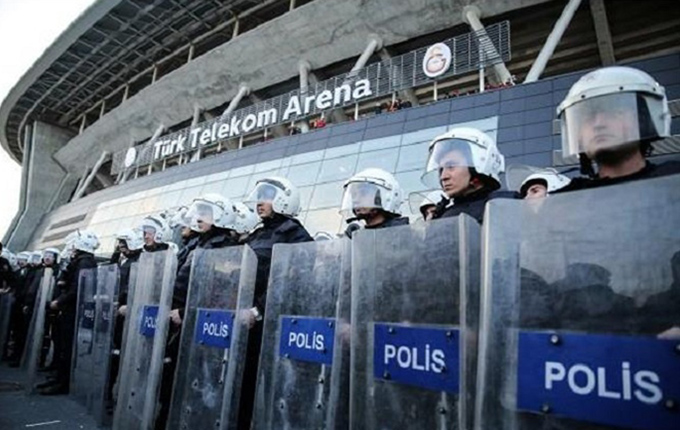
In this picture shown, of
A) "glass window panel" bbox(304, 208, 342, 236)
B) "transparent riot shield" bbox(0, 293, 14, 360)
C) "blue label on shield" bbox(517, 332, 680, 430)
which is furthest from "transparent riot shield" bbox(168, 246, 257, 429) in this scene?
"glass window panel" bbox(304, 208, 342, 236)

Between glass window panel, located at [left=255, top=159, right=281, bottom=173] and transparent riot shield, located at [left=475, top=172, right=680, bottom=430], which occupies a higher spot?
glass window panel, located at [left=255, top=159, right=281, bottom=173]

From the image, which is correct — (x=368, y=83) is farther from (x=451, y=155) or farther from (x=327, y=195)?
(x=451, y=155)

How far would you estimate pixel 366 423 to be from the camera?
1.47 meters

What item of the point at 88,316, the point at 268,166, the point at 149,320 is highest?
the point at 268,166

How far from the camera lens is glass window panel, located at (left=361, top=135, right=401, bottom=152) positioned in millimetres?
12055

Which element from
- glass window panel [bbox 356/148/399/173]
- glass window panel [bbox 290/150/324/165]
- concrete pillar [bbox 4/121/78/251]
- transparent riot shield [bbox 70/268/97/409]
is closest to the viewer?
transparent riot shield [bbox 70/268/97/409]

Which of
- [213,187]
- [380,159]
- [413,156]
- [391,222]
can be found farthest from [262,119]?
[391,222]

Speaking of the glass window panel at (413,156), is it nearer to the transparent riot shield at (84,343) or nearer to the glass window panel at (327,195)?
the glass window panel at (327,195)

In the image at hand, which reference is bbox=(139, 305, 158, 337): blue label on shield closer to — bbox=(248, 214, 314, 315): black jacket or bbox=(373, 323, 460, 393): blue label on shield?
bbox=(248, 214, 314, 315): black jacket

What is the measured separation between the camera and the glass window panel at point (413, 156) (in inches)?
437

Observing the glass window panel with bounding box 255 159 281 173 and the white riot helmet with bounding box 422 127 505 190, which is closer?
the white riot helmet with bounding box 422 127 505 190

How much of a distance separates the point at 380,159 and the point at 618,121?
34.8 feet

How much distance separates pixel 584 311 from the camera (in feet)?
3.34

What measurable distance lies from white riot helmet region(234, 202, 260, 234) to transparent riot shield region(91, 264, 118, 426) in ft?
4.42
